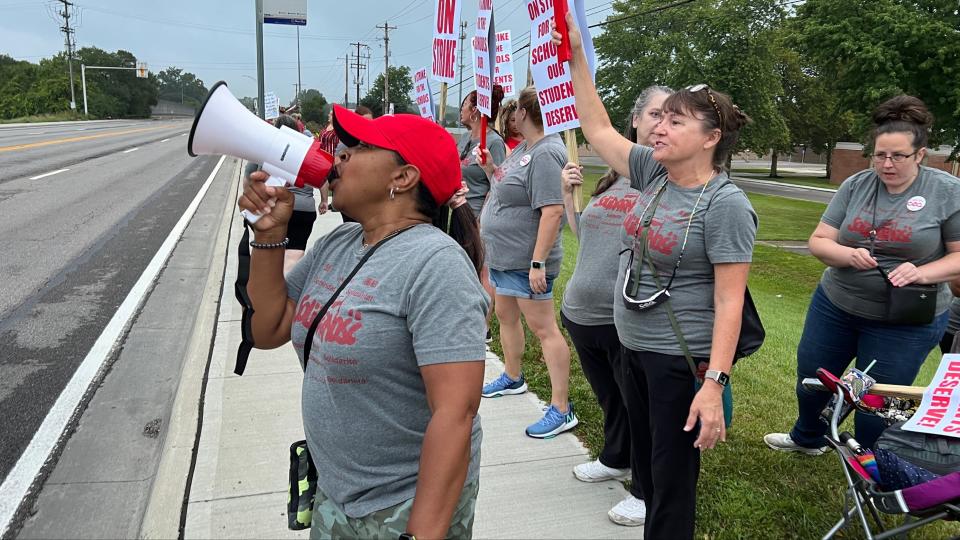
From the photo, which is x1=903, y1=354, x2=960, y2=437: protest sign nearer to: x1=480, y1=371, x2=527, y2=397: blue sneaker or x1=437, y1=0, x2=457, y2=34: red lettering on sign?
x1=480, y1=371, x2=527, y2=397: blue sneaker

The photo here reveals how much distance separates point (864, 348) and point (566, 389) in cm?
146

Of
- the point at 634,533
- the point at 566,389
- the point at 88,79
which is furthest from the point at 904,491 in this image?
the point at 88,79

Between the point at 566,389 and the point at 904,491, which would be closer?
the point at 904,491

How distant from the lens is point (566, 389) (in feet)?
12.2

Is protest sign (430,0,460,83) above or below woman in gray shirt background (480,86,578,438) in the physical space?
above

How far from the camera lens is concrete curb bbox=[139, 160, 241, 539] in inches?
113

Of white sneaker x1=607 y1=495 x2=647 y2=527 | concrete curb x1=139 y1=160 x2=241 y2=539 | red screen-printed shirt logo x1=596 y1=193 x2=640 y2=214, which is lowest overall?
concrete curb x1=139 y1=160 x2=241 y2=539

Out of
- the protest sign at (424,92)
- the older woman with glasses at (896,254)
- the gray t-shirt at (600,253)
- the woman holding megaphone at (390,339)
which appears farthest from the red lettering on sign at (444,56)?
the woman holding megaphone at (390,339)

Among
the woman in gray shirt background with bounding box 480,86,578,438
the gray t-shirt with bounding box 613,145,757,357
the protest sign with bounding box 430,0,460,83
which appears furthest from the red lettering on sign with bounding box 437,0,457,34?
the gray t-shirt with bounding box 613,145,757,357

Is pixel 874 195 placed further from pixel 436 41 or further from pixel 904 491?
pixel 436 41

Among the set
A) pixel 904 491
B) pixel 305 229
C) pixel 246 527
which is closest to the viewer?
pixel 904 491

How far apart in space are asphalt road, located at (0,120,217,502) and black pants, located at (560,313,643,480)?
289cm

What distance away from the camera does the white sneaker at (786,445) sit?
350 cm

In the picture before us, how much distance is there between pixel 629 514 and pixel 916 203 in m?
1.83
